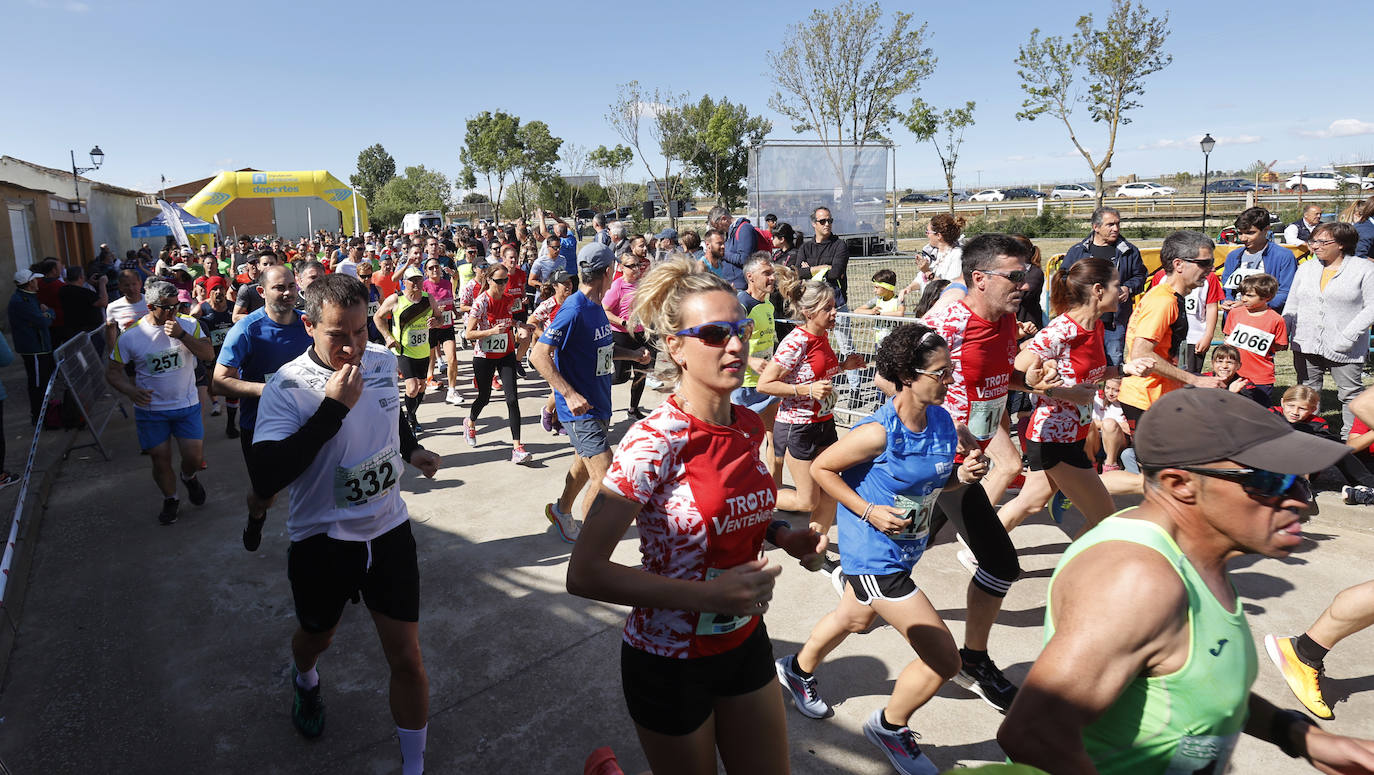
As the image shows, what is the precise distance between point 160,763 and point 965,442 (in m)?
3.98

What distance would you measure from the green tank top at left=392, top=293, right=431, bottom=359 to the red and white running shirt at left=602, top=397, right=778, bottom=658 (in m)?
7.09

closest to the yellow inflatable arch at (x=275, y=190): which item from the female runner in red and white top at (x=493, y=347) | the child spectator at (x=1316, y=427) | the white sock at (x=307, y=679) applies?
the female runner in red and white top at (x=493, y=347)

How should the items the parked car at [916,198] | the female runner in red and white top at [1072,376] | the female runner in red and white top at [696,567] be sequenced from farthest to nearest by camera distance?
the parked car at [916,198]
the female runner in red and white top at [1072,376]
the female runner in red and white top at [696,567]

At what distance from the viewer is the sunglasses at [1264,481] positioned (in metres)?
1.56

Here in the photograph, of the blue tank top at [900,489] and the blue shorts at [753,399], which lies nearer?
the blue tank top at [900,489]

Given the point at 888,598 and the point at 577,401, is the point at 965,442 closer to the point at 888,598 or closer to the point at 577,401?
the point at 888,598

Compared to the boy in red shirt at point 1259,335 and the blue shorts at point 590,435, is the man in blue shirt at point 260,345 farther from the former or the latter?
the boy in red shirt at point 1259,335

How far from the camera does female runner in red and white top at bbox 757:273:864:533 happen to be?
504 cm

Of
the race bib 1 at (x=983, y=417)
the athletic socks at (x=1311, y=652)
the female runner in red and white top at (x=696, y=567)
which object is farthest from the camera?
the race bib 1 at (x=983, y=417)

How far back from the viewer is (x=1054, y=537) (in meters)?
5.72

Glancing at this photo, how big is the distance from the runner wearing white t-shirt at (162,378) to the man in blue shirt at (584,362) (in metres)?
3.17

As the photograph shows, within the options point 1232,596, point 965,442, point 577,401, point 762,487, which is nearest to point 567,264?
point 577,401

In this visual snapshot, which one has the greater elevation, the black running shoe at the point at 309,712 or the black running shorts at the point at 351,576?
the black running shorts at the point at 351,576

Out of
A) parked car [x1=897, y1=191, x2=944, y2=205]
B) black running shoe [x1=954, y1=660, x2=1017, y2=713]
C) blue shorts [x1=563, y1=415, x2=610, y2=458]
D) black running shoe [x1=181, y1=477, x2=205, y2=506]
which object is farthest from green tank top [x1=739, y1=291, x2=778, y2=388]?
parked car [x1=897, y1=191, x2=944, y2=205]
